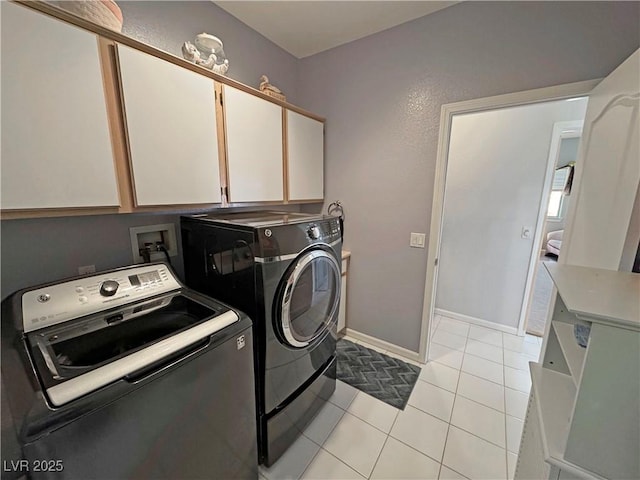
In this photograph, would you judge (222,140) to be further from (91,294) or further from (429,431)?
(429,431)

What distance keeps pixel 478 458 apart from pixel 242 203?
2.05 m

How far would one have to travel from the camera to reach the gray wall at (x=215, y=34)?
1.36 m

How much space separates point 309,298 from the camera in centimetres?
141

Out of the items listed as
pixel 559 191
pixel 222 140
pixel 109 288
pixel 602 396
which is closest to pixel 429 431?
pixel 602 396

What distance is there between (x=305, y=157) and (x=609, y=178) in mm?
1792

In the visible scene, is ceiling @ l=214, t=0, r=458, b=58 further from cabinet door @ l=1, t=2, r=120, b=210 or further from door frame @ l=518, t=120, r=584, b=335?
door frame @ l=518, t=120, r=584, b=335

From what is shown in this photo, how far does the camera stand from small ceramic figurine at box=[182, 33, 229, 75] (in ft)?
4.39

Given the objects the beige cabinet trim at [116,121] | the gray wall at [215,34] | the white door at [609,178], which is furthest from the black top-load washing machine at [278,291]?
the white door at [609,178]

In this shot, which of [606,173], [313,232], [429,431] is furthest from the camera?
[429,431]

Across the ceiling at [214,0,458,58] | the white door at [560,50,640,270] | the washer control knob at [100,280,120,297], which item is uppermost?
the ceiling at [214,0,458,58]

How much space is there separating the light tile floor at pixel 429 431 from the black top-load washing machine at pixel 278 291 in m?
0.18

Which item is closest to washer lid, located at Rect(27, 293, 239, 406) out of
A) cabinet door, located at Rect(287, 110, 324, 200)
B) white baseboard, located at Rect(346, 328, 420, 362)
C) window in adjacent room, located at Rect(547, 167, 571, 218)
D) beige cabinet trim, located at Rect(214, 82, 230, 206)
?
beige cabinet trim, located at Rect(214, 82, 230, 206)

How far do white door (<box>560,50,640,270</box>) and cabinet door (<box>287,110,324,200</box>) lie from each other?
5.69 feet

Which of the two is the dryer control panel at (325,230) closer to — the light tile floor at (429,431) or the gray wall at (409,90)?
the gray wall at (409,90)
